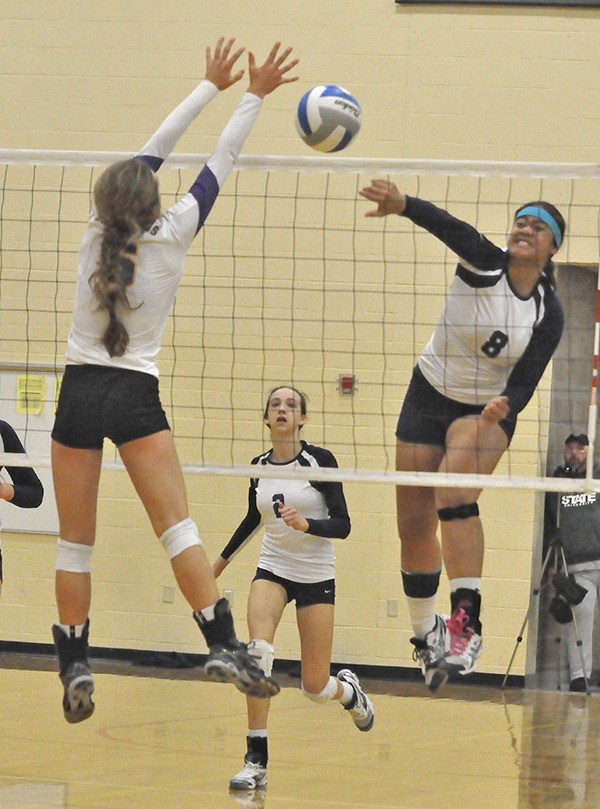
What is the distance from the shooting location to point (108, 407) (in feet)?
15.3

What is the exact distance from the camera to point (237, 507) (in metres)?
10.4

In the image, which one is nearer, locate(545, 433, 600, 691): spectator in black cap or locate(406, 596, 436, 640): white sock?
locate(406, 596, 436, 640): white sock

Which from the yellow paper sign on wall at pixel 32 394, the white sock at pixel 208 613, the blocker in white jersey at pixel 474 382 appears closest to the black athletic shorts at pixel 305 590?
the blocker in white jersey at pixel 474 382

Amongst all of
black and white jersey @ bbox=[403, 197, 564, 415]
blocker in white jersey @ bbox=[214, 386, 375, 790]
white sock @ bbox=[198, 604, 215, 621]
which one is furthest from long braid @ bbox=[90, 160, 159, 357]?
blocker in white jersey @ bbox=[214, 386, 375, 790]

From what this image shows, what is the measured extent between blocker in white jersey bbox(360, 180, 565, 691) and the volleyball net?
4289 millimetres

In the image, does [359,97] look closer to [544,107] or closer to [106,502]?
[544,107]

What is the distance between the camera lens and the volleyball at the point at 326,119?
17.7 feet

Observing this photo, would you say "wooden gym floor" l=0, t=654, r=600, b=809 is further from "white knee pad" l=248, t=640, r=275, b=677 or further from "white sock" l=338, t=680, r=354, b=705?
"white knee pad" l=248, t=640, r=275, b=677

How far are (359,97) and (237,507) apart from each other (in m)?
3.55

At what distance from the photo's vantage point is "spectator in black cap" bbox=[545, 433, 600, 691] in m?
10.2

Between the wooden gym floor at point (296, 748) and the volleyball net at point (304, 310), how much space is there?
73.7 inches

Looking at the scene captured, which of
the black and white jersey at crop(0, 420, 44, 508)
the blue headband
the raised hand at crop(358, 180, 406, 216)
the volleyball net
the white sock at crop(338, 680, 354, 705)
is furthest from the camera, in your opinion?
the volleyball net

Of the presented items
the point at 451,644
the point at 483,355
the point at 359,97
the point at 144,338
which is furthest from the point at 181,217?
the point at 359,97

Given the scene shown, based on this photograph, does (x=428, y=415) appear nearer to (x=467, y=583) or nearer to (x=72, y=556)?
(x=467, y=583)
